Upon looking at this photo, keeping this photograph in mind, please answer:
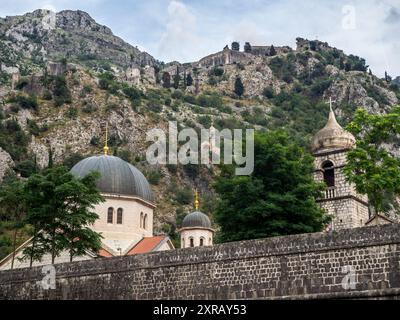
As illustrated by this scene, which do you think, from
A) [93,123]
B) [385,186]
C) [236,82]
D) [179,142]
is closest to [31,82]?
[93,123]

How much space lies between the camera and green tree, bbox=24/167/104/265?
3092 centimetres

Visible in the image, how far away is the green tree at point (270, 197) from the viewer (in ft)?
102

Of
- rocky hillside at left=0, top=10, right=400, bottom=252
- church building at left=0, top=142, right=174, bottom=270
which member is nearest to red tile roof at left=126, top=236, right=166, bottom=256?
church building at left=0, top=142, right=174, bottom=270

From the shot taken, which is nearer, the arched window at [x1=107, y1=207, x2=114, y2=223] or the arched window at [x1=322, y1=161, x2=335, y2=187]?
the arched window at [x1=107, y1=207, x2=114, y2=223]

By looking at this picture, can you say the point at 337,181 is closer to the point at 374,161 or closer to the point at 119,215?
the point at 374,161

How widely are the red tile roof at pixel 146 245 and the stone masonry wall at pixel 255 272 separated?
1453cm

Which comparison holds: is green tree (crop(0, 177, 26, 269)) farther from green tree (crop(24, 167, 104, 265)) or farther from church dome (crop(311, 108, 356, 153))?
church dome (crop(311, 108, 356, 153))

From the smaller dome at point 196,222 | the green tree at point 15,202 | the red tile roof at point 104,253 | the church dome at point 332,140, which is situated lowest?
the red tile roof at point 104,253

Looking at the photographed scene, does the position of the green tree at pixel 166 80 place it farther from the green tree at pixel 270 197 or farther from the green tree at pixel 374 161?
the green tree at pixel 374 161

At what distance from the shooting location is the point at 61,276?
2559 centimetres

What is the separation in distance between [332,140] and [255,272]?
25.0 metres

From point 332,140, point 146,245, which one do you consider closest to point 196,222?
point 146,245

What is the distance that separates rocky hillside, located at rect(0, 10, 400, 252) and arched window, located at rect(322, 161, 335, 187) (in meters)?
38.9

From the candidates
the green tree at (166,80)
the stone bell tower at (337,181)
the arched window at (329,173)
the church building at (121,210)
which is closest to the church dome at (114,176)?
the church building at (121,210)
